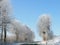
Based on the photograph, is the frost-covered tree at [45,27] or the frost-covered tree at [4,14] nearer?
the frost-covered tree at [4,14]

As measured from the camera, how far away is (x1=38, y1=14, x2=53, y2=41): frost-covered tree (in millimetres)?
28180

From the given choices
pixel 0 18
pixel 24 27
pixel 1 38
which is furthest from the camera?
pixel 24 27

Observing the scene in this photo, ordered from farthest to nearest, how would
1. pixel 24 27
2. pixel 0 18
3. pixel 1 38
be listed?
pixel 24 27 < pixel 1 38 < pixel 0 18

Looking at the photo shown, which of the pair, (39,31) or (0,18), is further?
(39,31)

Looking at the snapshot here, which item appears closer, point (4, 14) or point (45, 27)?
point (4, 14)

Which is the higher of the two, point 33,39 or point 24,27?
point 24,27

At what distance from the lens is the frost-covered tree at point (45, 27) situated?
28180 mm

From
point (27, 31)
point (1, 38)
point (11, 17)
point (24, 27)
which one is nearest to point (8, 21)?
point (11, 17)

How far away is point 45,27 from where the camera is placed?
2878 centimetres

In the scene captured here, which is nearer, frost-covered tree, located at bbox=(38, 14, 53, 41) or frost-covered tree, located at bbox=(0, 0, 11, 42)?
frost-covered tree, located at bbox=(0, 0, 11, 42)

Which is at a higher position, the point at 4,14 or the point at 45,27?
the point at 4,14

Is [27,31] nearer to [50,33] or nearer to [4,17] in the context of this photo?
[50,33]

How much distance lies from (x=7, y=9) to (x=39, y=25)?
13088mm

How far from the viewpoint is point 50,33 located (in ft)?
92.4
